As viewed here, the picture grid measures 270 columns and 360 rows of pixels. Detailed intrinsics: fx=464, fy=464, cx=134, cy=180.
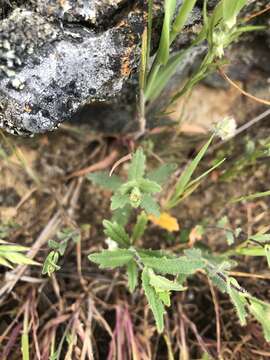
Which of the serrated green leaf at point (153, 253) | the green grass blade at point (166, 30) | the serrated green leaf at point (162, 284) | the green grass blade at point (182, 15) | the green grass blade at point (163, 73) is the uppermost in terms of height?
the green grass blade at point (163, 73)

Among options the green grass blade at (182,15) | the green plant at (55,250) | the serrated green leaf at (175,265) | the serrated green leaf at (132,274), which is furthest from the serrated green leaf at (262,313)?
the green grass blade at (182,15)

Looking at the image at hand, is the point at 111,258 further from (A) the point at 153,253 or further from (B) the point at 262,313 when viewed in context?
(B) the point at 262,313

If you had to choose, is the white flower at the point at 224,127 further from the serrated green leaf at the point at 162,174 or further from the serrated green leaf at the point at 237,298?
the serrated green leaf at the point at 237,298

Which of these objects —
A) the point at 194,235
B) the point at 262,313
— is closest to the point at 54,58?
the point at 194,235

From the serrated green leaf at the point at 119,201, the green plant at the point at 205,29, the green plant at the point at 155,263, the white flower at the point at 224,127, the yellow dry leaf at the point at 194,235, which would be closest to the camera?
the green plant at the point at 205,29

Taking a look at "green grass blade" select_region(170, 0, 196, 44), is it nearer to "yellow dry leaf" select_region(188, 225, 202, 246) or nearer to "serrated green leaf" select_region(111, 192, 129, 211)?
"serrated green leaf" select_region(111, 192, 129, 211)

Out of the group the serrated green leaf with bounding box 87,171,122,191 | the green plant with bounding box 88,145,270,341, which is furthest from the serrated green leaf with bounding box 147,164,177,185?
the serrated green leaf with bounding box 87,171,122,191

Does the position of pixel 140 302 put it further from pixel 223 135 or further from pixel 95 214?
pixel 223 135
